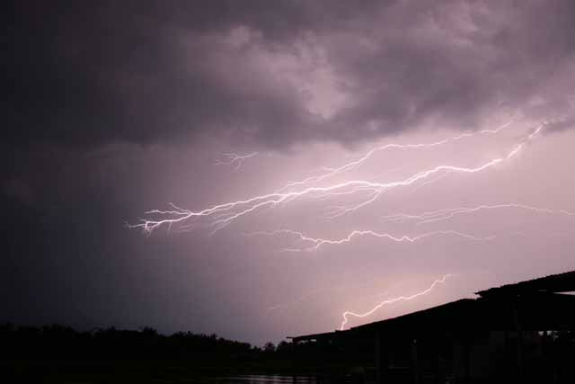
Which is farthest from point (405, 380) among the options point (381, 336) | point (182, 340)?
point (182, 340)

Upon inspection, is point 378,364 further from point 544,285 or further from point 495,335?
point 544,285

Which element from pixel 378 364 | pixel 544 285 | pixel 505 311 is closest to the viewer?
pixel 544 285

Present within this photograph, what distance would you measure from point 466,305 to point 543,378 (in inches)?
83.1

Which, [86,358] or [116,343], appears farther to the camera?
[116,343]

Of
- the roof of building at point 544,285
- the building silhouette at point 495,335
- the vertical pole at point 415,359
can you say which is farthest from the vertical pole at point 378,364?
the roof of building at point 544,285

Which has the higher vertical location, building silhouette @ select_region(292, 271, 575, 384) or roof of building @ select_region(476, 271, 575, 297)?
roof of building @ select_region(476, 271, 575, 297)

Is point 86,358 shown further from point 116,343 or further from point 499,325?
point 499,325

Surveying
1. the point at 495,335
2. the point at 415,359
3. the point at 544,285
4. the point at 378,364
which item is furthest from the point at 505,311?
the point at 378,364

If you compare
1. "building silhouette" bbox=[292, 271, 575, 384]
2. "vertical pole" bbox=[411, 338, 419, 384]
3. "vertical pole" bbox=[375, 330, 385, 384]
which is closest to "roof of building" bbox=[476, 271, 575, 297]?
"building silhouette" bbox=[292, 271, 575, 384]

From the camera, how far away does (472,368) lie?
54.3 feet

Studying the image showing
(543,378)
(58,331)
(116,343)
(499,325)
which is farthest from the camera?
(58,331)

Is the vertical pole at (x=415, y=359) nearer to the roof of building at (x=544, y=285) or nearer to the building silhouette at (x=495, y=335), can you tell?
the building silhouette at (x=495, y=335)

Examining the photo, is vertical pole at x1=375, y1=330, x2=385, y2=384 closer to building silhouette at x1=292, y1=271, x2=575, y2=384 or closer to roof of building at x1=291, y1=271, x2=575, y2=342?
building silhouette at x1=292, y1=271, x2=575, y2=384

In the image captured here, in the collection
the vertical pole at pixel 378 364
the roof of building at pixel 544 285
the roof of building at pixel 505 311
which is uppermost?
the roof of building at pixel 544 285
